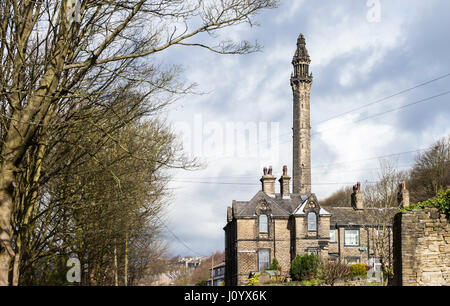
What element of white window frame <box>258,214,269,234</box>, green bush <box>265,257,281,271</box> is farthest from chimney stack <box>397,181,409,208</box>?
green bush <box>265,257,281,271</box>

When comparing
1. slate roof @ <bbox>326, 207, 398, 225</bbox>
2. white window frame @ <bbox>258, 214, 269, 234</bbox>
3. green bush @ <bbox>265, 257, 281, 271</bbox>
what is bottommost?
green bush @ <bbox>265, 257, 281, 271</bbox>

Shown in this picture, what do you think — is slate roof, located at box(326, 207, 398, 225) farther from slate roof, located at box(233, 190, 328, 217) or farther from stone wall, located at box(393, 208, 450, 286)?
stone wall, located at box(393, 208, 450, 286)

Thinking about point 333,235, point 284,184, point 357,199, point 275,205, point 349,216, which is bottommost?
point 333,235

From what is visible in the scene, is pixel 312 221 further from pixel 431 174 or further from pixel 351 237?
pixel 431 174

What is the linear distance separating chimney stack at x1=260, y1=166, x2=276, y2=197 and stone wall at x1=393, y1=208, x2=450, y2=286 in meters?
29.8

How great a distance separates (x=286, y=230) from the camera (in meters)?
46.2

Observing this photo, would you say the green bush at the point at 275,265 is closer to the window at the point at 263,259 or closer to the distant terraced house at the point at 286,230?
the window at the point at 263,259

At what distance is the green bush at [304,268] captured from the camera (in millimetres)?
37375

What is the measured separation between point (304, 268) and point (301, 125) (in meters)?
37.4

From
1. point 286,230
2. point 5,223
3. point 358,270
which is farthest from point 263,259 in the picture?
point 5,223

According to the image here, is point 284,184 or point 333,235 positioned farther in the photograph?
point 333,235

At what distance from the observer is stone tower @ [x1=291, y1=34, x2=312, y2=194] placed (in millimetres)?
71625

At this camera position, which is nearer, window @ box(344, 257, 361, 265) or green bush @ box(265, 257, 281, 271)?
green bush @ box(265, 257, 281, 271)

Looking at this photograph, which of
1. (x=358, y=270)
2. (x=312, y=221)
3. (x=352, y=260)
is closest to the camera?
(x=358, y=270)
